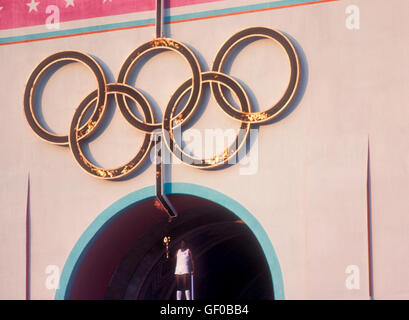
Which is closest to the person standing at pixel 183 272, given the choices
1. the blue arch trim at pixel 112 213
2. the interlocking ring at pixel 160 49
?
the blue arch trim at pixel 112 213

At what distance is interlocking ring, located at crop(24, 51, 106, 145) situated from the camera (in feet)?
43.6

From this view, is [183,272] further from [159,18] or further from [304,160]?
[159,18]

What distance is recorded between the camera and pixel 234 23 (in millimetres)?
12734

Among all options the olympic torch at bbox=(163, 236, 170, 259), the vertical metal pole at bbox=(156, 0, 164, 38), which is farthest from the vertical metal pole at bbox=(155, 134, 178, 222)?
the vertical metal pole at bbox=(156, 0, 164, 38)

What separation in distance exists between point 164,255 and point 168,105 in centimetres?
416

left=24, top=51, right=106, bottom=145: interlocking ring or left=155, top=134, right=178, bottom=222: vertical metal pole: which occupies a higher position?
left=24, top=51, right=106, bottom=145: interlocking ring

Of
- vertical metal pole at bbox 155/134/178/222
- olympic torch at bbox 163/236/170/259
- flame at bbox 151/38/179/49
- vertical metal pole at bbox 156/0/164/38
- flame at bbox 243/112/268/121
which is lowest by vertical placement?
olympic torch at bbox 163/236/170/259

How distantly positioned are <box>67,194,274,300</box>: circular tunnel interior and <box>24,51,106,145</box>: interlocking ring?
1.77 metres

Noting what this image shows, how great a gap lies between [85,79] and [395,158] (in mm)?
5994

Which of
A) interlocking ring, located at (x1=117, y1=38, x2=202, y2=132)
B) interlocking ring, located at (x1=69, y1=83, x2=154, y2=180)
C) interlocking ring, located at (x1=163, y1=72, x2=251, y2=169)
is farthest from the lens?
interlocking ring, located at (x1=69, y1=83, x2=154, y2=180)

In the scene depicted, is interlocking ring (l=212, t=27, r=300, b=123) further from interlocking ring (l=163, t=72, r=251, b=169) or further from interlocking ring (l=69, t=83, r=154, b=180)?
interlocking ring (l=69, t=83, r=154, b=180)
